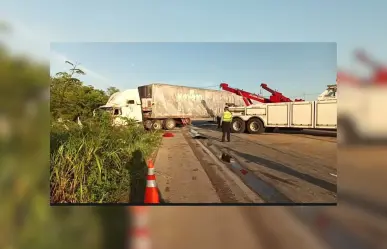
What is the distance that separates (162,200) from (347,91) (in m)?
1.13

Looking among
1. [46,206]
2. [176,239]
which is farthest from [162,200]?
[46,206]

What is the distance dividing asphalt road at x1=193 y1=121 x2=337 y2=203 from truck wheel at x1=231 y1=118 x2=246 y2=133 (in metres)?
0.04

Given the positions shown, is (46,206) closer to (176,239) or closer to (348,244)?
(176,239)

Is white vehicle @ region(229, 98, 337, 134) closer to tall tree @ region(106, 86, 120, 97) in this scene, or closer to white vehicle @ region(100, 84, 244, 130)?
white vehicle @ region(100, 84, 244, 130)

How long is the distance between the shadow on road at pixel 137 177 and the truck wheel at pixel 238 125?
2.02 feet

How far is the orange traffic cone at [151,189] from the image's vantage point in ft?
5.86

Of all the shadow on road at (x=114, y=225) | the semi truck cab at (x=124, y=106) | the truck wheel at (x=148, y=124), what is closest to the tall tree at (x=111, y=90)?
the semi truck cab at (x=124, y=106)

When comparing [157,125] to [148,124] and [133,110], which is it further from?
[133,110]

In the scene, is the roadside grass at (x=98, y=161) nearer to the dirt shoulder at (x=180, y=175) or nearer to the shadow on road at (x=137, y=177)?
the shadow on road at (x=137, y=177)

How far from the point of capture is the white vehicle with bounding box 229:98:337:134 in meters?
1.93

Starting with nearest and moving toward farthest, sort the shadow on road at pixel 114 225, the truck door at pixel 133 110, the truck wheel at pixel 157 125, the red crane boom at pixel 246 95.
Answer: the shadow on road at pixel 114 225, the red crane boom at pixel 246 95, the truck door at pixel 133 110, the truck wheel at pixel 157 125

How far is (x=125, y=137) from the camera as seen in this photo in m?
2.08

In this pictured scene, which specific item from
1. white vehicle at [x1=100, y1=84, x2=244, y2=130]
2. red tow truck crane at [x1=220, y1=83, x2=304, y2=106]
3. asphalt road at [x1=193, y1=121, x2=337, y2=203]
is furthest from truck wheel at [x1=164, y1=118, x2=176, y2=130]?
red tow truck crane at [x1=220, y1=83, x2=304, y2=106]

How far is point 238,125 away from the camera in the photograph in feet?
7.15
